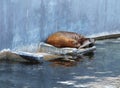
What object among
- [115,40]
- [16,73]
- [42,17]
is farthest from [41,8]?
[115,40]

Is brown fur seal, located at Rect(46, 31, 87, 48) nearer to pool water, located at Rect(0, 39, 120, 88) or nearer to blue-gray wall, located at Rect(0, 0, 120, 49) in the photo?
blue-gray wall, located at Rect(0, 0, 120, 49)

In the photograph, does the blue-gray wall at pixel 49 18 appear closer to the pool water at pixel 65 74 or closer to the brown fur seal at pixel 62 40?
the brown fur seal at pixel 62 40

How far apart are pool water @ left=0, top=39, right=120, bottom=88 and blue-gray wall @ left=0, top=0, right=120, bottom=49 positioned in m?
1.11

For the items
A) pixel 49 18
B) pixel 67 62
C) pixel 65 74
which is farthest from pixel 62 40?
pixel 65 74

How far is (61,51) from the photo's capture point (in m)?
11.0

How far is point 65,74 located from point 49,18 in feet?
9.97

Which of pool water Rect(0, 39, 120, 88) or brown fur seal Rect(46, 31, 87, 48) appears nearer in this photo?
pool water Rect(0, 39, 120, 88)

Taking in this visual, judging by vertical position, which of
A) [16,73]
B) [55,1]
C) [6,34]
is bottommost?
[16,73]

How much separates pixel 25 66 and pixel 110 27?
19.8ft

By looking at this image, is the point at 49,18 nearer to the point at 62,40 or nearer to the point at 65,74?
the point at 62,40

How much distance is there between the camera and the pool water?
812 cm

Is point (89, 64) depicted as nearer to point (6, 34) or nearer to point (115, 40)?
point (6, 34)

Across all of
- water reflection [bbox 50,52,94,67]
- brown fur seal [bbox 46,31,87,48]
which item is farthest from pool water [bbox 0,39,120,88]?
brown fur seal [bbox 46,31,87,48]

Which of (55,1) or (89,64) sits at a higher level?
(55,1)
